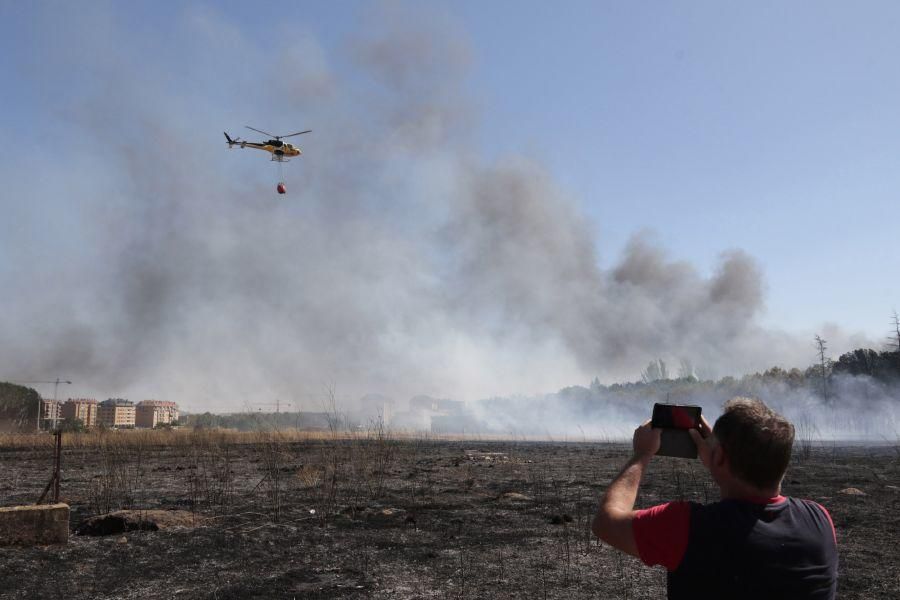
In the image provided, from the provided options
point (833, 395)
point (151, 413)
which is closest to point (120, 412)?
point (151, 413)

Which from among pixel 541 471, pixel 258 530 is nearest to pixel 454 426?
pixel 541 471

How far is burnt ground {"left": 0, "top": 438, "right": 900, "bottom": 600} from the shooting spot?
21.9ft

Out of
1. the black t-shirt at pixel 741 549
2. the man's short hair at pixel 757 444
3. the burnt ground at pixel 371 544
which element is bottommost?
the burnt ground at pixel 371 544

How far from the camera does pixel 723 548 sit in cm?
190

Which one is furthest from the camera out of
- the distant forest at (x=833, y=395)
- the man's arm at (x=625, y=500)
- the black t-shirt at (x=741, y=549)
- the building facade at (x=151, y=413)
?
the building facade at (x=151, y=413)

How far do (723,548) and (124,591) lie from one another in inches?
266

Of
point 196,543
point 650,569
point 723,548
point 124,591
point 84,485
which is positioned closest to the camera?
point 723,548

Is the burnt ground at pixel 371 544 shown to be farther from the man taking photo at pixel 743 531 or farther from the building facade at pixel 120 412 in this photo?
the building facade at pixel 120 412

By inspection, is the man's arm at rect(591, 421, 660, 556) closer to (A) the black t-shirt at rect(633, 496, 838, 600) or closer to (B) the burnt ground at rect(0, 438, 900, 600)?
(A) the black t-shirt at rect(633, 496, 838, 600)

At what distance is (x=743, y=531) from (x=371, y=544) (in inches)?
303

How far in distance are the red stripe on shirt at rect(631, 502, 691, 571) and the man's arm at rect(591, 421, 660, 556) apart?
3 cm

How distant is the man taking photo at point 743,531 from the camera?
1.89m

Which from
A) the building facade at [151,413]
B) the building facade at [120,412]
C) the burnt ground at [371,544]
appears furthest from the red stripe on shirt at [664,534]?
the building facade at [120,412]

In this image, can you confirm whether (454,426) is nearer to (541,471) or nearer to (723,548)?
(541,471)
